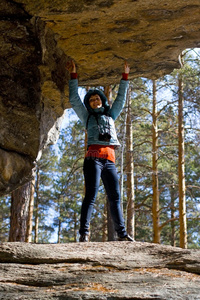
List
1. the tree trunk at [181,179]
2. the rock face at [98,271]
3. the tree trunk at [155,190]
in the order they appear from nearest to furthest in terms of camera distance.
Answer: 1. the rock face at [98,271]
2. the tree trunk at [181,179]
3. the tree trunk at [155,190]

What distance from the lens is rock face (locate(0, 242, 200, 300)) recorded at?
3258 mm

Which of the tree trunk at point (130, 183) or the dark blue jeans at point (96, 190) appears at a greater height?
the tree trunk at point (130, 183)

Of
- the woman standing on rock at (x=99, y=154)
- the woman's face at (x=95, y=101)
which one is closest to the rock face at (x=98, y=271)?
the woman standing on rock at (x=99, y=154)

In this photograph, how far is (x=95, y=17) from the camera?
493cm

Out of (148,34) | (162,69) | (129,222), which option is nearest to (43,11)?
(148,34)

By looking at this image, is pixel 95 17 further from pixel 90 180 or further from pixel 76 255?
pixel 76 255

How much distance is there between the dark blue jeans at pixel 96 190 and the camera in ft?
15.3

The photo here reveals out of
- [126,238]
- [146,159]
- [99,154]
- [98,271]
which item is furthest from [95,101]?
[146,159]

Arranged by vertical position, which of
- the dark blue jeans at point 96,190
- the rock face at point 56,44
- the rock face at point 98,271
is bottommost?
the rock face at point 98,271

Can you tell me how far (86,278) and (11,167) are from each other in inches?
84.8

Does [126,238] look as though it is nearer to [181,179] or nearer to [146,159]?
[181,179]

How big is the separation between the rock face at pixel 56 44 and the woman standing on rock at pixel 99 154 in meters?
0.59

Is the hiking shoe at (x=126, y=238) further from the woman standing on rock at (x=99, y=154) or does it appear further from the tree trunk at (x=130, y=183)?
the tree trunk at (x=130, y=183)

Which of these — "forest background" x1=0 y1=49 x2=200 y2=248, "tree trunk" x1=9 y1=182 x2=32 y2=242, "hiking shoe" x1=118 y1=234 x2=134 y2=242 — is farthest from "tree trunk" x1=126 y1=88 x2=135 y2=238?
"hiking shoe" x1=118 y1=234 x2=134 y2=242
